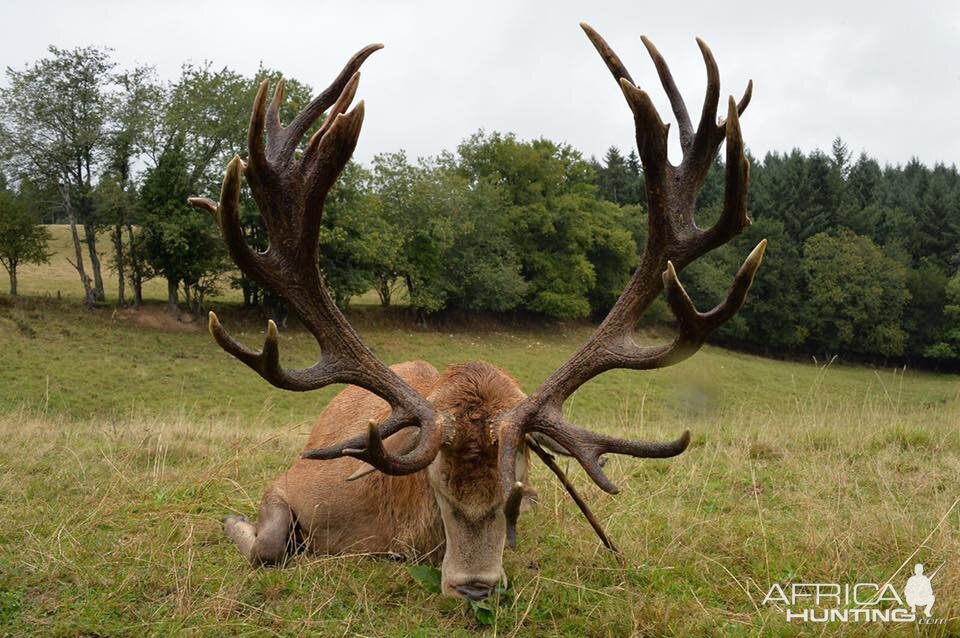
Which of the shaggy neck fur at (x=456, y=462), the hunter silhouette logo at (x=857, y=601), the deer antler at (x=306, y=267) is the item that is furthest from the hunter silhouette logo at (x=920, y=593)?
the deer antler at (x=306, y=267)

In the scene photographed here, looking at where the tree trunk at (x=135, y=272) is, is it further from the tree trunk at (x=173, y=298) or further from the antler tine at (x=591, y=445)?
the antler tine at (x=591, y=445)

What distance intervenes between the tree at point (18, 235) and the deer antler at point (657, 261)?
40.2 meters

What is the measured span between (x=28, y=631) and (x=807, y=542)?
4550mm

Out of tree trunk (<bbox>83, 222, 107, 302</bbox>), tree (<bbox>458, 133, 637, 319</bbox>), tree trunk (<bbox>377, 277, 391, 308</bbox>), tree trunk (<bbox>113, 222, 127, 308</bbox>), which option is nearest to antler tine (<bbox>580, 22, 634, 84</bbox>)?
tree trunk (<bbox>113, 222, 127, 308</bbox>)

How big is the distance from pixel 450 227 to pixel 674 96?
42223mm

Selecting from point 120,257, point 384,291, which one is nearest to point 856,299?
point 384,291

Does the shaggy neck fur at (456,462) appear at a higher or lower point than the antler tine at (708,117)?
lower

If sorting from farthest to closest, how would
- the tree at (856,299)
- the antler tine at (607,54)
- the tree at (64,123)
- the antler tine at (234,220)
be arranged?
the tree at (856,299), the tree at (64,123), the antler tine at (607,54), the antler tine at (234,220)

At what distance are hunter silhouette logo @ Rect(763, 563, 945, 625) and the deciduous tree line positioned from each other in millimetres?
34616

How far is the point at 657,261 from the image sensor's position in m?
4.13

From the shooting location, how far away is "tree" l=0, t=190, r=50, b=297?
35688mm

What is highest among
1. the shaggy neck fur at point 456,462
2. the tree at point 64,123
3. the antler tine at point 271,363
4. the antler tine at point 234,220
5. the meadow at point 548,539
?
the tree at point 64,123

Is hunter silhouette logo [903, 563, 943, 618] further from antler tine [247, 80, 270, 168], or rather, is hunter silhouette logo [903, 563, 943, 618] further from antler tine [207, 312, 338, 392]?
Result: antler tine [247, 80, 270, 168]

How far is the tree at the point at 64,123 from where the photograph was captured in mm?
34812
